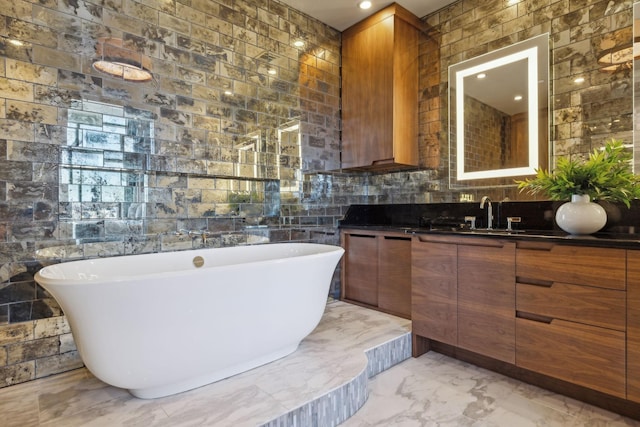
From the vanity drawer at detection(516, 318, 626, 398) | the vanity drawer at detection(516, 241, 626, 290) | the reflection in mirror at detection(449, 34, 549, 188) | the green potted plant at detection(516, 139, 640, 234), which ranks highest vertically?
the reflection in mirror at detection(449, 34, 549, 188)

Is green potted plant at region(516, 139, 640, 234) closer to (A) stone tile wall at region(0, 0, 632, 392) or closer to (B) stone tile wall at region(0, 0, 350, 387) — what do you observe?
(A) stone tile wall at region(0, 0, 632, 392)

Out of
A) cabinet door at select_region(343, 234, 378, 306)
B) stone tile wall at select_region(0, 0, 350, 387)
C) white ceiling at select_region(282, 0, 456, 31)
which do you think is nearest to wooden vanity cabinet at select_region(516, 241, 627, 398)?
cabinet door at select_region(343, 234, 378, 306)

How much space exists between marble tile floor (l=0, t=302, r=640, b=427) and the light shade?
6.07 ft

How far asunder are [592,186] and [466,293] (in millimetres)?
909

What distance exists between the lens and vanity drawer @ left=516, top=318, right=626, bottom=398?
5.03 ft

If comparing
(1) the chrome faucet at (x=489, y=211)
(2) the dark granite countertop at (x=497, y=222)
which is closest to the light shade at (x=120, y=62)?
(2) the dark granite countertop at (x=497, y=222)

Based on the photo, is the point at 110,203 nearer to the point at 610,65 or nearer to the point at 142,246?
the point at 142,246

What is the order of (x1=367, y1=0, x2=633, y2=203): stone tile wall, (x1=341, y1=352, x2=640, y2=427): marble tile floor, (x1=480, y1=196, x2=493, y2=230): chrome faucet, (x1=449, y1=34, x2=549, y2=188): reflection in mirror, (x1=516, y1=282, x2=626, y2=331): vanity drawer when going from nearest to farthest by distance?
(x1=516, y1=282, x2=626, y2=331): vanity drawer < (x1=341, y1=352, x2=640, y2=427): marble tile floor < (x1=367, y1=0, x2=633, y2=203): stone tile wall < (x1=449, y1=34, x2=549, y2=188): reflection in mirror < (x1=480, y1=196, x2=493, y2=230): chrome faucet

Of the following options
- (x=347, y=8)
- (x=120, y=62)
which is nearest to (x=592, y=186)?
(x=347, y=8)

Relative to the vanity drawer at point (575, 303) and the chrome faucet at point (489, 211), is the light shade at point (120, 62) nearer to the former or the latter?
the chrome faucet at point (489, 211)

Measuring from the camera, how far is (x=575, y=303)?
1.64 metres

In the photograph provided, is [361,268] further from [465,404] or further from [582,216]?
[582,216]

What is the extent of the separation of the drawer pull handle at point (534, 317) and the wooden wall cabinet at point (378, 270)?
929mm

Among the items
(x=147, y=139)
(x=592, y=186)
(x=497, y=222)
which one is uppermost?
(x=147, y=139)
